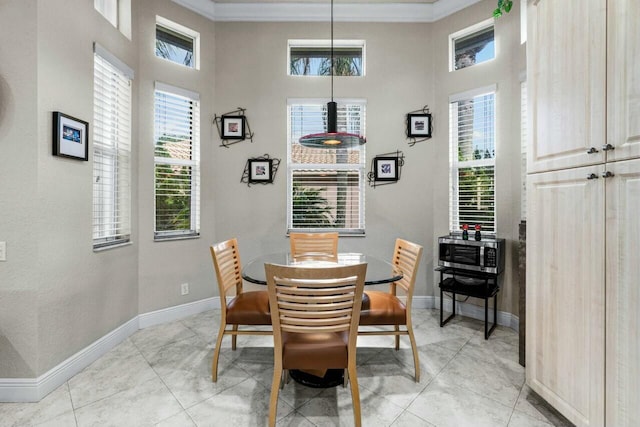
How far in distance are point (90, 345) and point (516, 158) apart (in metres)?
4.28

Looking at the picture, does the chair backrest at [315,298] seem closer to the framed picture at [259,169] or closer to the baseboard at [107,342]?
the baseboard at [107,342]

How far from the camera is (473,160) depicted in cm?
351

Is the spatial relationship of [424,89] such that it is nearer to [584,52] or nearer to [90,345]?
[584,52]

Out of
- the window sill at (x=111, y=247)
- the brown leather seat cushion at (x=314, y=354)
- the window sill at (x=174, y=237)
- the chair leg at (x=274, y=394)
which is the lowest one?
the chair leg at (x=274, y=394)

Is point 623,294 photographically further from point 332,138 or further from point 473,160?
point 473,160

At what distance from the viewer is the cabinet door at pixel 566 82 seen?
1.50 meters

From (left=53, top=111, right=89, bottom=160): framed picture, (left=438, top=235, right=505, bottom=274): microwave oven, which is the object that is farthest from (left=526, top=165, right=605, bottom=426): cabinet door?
(left=53, top=111, right=89, bottom=160): framed picture

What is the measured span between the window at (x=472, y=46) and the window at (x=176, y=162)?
3106mm

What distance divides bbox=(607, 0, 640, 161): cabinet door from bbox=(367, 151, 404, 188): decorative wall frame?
2.33 meters

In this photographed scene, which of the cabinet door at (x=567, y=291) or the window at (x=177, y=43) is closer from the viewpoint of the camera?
the cabinet door at (x=567, y=291)

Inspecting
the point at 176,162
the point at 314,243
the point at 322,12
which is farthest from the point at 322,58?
the point at 314,243

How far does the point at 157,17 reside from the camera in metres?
3.29

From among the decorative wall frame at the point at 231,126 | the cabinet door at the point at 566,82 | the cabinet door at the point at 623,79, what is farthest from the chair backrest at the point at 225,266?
the cabinet door at the point at 623,79

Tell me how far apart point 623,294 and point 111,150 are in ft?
12.3
